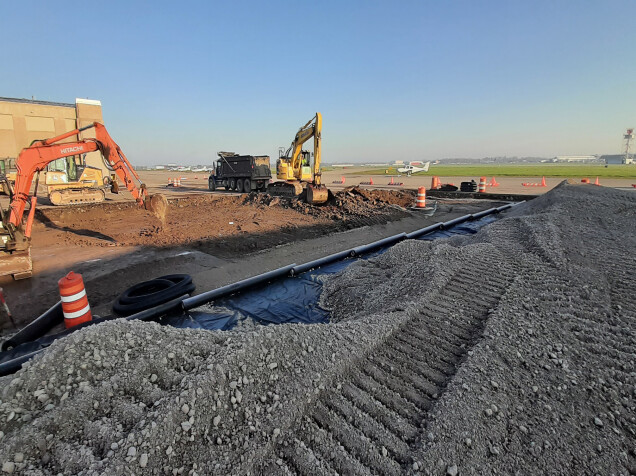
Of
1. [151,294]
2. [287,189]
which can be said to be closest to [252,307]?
[151,294]

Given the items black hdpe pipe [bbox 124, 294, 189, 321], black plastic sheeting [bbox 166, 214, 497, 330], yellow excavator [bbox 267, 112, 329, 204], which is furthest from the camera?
yellow excavator [bbox 267, 112, 329, 204]

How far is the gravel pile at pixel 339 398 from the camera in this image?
6.11 feet

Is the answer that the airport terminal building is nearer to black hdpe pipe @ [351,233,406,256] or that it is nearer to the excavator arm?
the excavator arm

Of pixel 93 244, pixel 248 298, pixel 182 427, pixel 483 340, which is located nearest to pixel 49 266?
pixel 93 244

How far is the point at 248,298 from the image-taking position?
473 cm

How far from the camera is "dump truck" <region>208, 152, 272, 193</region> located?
21938mm

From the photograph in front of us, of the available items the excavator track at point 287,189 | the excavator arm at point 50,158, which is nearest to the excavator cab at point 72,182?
the excavator arm at point 50,158

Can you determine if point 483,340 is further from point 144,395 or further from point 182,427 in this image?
point 144,395

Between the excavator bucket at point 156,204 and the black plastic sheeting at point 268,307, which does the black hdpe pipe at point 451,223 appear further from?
the excavator bucket at point 156,204

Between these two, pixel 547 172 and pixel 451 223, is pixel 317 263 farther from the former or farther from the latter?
pixel 547 172

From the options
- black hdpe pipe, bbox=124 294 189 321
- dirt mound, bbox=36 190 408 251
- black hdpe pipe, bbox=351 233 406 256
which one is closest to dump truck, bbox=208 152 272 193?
dirt mound, bbox=36 190 408 251

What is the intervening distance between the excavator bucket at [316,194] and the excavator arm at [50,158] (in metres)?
6.90

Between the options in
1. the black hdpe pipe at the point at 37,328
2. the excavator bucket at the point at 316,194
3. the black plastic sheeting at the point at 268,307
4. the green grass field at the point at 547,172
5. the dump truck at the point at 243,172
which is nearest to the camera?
the black hdpe pipe at the point at 37,328

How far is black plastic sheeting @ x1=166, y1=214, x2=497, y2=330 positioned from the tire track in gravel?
1.44m
